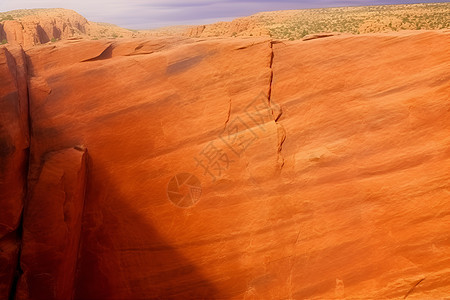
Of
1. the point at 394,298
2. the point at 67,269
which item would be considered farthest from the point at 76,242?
the point at 394,298

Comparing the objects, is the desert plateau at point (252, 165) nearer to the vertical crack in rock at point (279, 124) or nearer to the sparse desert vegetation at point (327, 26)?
the vertical crack in rock at point (279, 124)

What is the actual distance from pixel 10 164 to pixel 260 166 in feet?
13.1

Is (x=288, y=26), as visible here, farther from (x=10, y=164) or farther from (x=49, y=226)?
(x=49, y=226)

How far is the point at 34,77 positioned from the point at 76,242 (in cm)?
298

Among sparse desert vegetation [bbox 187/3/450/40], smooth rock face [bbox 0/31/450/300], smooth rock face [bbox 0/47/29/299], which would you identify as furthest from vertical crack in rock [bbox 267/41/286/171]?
sparse desert vegetation [bbox 187/3/450/40]

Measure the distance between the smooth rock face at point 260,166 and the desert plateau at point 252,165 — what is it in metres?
0.02

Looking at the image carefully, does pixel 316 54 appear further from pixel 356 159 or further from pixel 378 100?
pixel 356 159

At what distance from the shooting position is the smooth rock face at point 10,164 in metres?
4.66

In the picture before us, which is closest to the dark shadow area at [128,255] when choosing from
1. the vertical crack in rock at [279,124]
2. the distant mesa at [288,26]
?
the vertical crack in rock at [279,124]

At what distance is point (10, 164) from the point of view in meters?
4.68

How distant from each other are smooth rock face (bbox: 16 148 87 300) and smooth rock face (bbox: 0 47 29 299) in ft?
0.56

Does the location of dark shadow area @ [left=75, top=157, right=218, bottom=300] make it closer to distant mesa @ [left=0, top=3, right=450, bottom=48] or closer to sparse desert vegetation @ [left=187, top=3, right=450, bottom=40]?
distant mesa @ [left=0, top=3, right=450, bottom=48]

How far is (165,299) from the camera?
5.31 meters

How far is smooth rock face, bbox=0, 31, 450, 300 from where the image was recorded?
16.7ft
